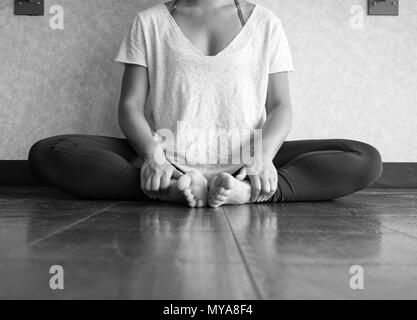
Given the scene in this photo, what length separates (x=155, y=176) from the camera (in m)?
1.14

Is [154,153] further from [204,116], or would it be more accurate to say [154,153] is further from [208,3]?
[208,3]

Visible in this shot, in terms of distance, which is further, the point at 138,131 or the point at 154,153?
the point at 138,131

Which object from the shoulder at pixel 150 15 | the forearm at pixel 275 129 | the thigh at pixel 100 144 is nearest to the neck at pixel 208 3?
the shoulder at pixel 150 15

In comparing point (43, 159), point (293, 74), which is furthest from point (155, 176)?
point (293, 74)

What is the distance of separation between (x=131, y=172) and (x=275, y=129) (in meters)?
0.46

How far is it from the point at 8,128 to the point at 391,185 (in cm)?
163

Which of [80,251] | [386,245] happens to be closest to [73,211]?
[80,251]

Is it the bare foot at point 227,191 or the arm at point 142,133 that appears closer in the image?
the bare foot at point 227,191

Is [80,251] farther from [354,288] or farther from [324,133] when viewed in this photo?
[324,133]

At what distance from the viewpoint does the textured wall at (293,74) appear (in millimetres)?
1813

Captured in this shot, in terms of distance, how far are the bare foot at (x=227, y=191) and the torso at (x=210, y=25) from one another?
1.82 feet

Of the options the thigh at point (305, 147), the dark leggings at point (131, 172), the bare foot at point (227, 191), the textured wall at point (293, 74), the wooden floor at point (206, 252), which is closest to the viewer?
the wooden floor at point (206, 252)

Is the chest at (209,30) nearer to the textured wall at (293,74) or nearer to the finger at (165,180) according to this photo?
the textured wall at (293,74)

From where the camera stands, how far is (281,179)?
4.09 feet
